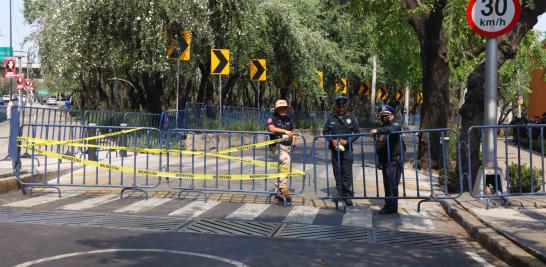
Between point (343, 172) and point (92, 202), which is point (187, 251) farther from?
point (343, 172)

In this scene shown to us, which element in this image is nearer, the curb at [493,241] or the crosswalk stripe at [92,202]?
the curb at [493,241]

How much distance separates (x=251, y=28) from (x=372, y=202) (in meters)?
13.1

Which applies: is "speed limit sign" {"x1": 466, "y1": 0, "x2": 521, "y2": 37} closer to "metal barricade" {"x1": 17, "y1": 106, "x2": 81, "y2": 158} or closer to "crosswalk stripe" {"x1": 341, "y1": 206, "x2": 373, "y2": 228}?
"crosswalk stripe" {"x1": 341, "y1": 206, "x2": 373, "y2": 228}

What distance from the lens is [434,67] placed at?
15047 mm

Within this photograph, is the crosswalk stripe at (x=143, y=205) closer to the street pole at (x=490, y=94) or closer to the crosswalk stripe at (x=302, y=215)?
the crosswalk stripe at (x=302, y=215)

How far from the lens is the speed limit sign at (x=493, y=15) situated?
9227mm

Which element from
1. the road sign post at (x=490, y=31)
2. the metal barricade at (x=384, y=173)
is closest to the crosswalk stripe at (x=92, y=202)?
the metal barricade at (x=384, y=173)

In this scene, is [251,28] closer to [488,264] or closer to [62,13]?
[62,13]

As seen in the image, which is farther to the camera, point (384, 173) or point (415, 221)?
point (384, 173)

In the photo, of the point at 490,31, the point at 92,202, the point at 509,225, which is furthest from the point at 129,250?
the point at 490,31

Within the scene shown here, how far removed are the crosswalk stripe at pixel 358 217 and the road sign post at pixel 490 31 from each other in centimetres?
172

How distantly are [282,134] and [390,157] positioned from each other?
176 centimetres

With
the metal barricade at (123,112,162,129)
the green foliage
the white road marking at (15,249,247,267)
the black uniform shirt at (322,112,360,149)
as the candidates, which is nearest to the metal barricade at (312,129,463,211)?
the black uniform shirt at (322,112,360,149)

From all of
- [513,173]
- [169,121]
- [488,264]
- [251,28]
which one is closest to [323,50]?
[251,28]
